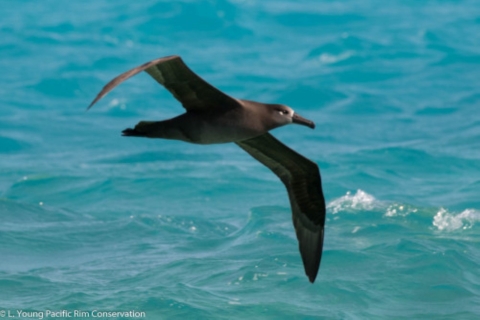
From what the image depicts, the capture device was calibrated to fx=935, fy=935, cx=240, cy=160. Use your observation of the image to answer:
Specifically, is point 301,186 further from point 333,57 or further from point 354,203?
point 333,57

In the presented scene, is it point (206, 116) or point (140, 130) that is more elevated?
point (206, 116)

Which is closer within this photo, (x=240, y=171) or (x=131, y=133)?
(x=131, y=133)

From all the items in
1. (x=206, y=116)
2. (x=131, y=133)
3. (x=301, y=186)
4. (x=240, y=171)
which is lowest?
(x=240, y=171)

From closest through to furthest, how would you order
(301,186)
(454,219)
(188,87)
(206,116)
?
(188,87)
(206,116)
(301,186)
(454,219)

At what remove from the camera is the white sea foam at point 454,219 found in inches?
725

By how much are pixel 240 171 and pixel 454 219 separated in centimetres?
680

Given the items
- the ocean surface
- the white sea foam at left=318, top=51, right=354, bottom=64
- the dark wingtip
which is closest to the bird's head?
the dark wingtip

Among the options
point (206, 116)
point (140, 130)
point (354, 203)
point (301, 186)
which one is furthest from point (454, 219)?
point (140, 130)

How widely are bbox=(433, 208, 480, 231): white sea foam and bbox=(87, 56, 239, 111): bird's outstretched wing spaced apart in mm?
9173

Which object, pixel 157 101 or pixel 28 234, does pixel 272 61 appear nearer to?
pixel 157 101

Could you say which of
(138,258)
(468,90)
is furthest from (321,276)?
(468,90)

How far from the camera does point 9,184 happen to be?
23266 millimetres

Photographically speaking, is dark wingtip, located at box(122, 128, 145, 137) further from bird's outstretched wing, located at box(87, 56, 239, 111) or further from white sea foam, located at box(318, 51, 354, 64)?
white sea foam, located at box(318, 51, 354, 64)

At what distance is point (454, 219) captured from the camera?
1895cm
